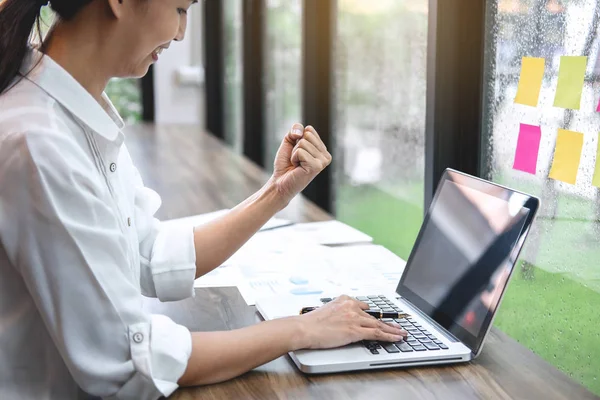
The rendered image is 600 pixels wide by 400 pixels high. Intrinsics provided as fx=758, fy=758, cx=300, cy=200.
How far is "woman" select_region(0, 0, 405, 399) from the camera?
0.84m

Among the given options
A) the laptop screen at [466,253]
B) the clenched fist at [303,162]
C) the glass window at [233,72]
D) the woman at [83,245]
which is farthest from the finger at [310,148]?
the glass window at [233,72]

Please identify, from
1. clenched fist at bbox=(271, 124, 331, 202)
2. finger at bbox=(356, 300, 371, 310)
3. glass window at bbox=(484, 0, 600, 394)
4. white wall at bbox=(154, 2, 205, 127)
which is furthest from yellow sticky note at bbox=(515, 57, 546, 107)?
white wall at bbox=(154, 2, 205, 127)

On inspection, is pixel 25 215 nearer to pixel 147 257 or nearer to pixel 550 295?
pixel 147 257

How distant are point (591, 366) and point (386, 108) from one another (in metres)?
1.05

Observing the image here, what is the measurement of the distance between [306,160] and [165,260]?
0.28 metres

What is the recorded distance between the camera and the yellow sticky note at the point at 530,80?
1250 millimetres

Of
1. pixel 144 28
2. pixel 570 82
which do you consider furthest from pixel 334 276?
pixel 144 28

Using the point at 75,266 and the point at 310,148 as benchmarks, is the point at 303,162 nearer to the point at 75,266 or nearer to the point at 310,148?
the point at 310,148

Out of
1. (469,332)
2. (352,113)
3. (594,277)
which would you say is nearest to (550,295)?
(594,277)

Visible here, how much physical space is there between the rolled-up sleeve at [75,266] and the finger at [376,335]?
11.3 inches

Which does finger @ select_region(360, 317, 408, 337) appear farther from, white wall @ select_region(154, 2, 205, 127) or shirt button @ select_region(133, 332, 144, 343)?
white wall @ select_region(154, 2, 205, 127)

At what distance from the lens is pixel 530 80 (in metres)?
1.28

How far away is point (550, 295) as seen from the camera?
1244mm

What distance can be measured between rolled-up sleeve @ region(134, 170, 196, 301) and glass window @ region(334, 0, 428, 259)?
65 centimetres
